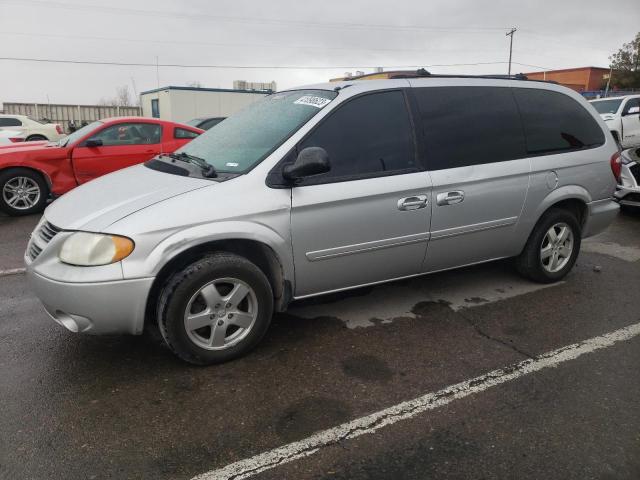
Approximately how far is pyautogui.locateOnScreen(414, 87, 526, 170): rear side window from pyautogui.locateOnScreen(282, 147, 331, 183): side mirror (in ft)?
3.22

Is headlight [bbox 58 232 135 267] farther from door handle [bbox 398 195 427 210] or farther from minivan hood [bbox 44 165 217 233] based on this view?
door handle [bbox 398 195 427 210]

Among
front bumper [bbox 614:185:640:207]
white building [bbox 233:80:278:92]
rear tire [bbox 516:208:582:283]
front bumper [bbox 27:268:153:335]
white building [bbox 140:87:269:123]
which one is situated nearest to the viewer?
front bumper [bbox 27:268:153:335]

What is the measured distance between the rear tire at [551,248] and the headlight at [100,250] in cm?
335

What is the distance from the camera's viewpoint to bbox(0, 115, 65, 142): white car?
18.8 m

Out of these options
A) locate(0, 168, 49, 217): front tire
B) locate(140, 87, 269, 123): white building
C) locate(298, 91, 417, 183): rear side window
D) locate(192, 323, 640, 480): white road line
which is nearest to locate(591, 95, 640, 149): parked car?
locate(192, 323, 640, 480): white road line

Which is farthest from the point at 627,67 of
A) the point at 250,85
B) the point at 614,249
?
the point at 614,249

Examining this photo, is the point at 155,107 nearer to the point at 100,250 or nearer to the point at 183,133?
the point at 183,133

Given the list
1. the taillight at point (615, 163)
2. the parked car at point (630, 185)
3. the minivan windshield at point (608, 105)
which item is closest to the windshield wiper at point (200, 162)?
the taillight at point (615, 163)

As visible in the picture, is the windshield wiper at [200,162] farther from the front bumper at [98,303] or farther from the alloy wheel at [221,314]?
the front bumper at [98,303]

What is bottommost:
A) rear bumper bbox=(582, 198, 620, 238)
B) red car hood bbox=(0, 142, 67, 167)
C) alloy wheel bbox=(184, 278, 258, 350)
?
alloy wheel bbox=(184, 278, 258, 350)

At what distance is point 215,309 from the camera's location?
309 centimetres

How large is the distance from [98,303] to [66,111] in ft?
121

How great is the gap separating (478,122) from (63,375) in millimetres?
3443

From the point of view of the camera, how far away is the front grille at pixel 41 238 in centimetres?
305
